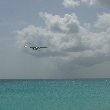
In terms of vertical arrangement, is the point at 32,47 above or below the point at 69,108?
above

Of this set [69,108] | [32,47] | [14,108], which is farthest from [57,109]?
[32,47]

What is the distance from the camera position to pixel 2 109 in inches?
1876

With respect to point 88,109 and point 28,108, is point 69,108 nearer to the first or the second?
point 88,109

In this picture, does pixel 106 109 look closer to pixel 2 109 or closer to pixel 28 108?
pixel 28 108

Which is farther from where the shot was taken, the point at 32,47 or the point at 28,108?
the point at 32,47

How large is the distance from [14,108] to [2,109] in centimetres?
214

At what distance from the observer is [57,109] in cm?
4712

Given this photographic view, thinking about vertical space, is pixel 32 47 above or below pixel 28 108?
above

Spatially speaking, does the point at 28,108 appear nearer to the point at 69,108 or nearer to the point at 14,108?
the point at 14,108

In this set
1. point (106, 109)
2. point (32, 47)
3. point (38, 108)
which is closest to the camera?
point (106, 109)

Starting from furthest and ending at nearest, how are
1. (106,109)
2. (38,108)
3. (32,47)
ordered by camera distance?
(32,47) < (38,108) < (106,109)

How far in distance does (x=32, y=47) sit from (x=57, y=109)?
1399 centimetres

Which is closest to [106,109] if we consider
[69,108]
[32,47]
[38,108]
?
[69,108]

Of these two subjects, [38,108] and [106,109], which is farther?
[38,108]
